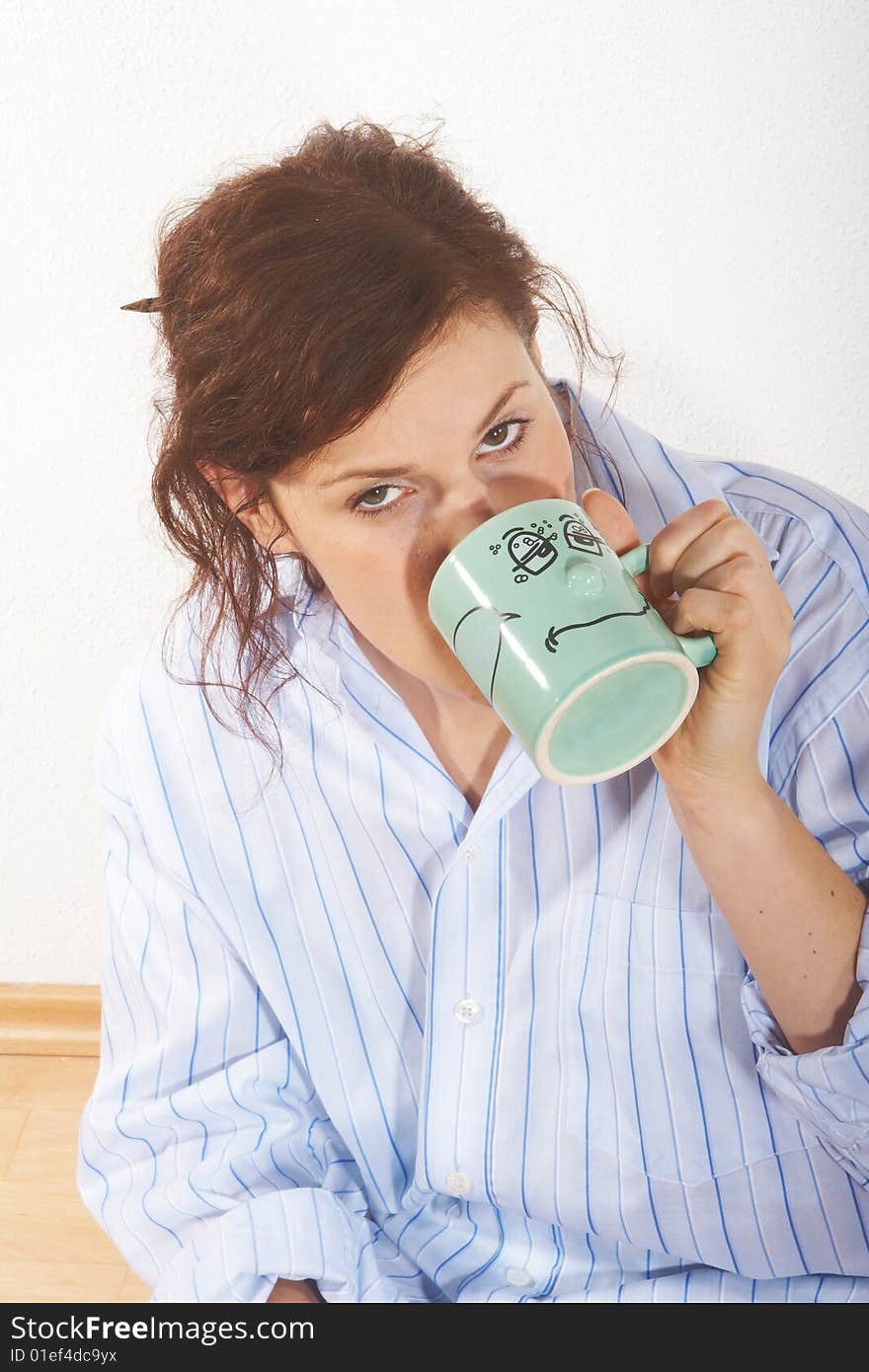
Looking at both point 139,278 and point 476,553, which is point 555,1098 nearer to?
point 476,553

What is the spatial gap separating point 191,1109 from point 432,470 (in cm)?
65

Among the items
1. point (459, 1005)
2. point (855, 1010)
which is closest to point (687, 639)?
point (855, 1010)

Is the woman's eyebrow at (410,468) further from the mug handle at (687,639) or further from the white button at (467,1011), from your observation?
the white button at (467,1011)

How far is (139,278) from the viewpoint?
1.29 metres

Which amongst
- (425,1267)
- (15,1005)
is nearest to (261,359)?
(425,1267)

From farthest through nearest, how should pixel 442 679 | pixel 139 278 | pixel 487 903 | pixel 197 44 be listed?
pixel 139 278 → pixel 197 44 → pixel 487 903 → pixel 442 679

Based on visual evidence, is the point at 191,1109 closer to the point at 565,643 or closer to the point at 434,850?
the point at 434,850

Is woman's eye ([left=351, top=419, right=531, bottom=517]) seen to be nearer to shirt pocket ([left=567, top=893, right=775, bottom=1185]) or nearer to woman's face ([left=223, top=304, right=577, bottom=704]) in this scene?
woman's face ([left=223, top=304, right=577, bottom=704])

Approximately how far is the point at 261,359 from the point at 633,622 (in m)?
0.33

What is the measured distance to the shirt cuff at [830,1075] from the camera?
0.87 meters

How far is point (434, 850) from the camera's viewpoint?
110 centimetres

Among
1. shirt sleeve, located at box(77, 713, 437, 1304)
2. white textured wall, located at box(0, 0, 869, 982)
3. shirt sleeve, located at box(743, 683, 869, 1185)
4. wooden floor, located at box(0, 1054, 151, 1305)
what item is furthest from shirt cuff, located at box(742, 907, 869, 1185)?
wooden floor, located at box(0, 1054, 151, 1305)

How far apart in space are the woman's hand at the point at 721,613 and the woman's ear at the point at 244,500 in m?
0.27

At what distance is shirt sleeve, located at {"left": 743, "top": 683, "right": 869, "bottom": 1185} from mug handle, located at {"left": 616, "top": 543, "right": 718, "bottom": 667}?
176 millimetres
